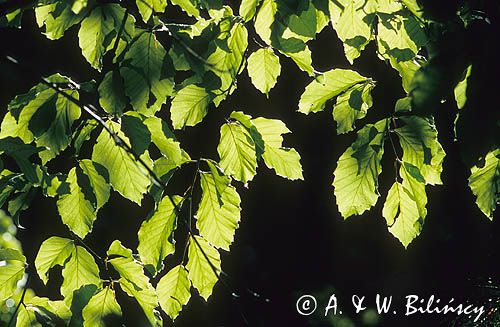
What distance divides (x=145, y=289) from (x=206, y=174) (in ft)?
0.98

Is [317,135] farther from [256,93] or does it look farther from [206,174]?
[206,174]

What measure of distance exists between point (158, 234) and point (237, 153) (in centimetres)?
24

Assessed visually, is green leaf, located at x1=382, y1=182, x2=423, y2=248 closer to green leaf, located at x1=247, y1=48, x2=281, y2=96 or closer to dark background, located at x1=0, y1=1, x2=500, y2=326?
green leaf, located at x1=247, y1=48, x2=281, y2=96

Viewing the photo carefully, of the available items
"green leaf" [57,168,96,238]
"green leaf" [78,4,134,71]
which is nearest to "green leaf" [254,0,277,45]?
"green leaf" [78,4,134,71]

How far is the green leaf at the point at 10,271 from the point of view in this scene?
3.97 feet

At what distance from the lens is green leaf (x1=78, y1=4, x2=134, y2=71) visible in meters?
1.04

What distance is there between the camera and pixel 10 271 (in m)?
1.22

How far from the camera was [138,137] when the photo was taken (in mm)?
1034

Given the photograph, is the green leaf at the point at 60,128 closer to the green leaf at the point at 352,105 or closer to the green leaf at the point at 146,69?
the green leaf at the point at 146,69

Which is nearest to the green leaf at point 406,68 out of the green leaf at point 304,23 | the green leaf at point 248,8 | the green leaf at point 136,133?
the green leaf at point 304,23

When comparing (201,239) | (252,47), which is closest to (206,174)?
(201,239)

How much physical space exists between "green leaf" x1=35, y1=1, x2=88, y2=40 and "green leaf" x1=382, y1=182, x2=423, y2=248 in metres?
0.72

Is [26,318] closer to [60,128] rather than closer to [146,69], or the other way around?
[60,128]

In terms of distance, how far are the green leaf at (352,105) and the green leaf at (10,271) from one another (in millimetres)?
787
